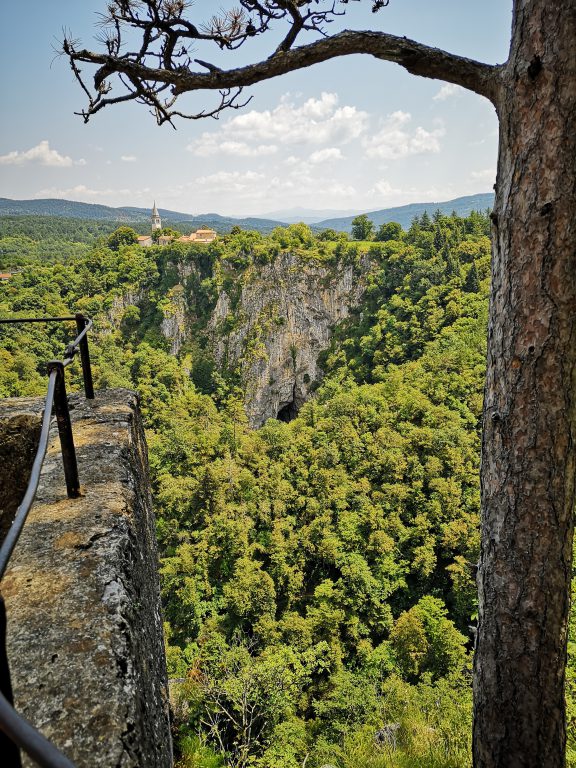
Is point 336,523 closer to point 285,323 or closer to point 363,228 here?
point 285,323

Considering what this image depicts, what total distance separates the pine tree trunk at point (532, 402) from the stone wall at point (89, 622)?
4.88ft

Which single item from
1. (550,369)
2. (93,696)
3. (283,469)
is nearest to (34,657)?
(93,696)

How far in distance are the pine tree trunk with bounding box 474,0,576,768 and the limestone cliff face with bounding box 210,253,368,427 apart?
4518 centimetres

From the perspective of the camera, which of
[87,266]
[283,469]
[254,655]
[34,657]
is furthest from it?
[87,266]

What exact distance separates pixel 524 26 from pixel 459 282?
40.8 m

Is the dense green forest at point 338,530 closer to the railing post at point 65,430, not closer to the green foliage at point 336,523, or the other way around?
the green foliage at point 336,523

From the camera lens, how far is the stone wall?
1.31 metres

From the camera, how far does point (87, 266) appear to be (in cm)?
5288

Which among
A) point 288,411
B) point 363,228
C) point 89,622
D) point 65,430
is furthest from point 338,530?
point 363,228

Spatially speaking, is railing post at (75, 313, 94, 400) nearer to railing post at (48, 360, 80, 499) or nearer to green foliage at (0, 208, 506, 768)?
railing post at (48, 360, 80, 499)

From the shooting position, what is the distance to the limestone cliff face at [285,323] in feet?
153

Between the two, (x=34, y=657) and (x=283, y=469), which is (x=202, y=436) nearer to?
(x=283, y=469)

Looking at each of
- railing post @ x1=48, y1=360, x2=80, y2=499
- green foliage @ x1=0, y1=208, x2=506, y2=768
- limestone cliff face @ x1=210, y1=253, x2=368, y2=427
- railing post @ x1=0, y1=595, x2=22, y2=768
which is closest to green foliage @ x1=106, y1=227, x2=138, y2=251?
green foliage @ x1=0, y1=208, x2=506, y2=768

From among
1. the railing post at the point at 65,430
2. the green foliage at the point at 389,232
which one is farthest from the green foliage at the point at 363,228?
the railing post at the point at 65,430
